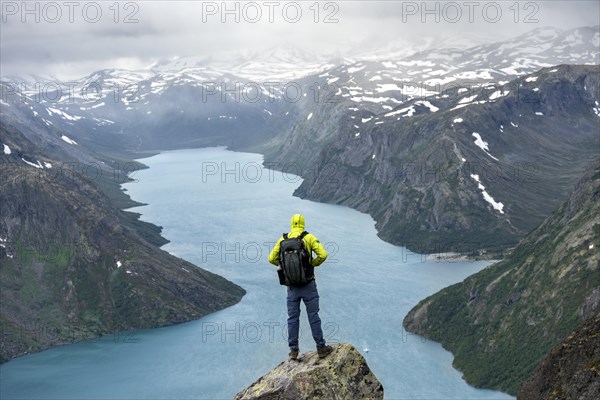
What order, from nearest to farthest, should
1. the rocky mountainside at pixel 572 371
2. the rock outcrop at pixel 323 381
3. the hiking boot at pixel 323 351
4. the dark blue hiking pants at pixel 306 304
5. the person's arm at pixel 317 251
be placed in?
the rocky mountainside at pixel 572 371 → the rock outcrop at pixel 323 381 → the hiking boot at pixel 323 351 → the person's arm at pixel 317 251 → the dark blue hiking pants at pixel 306 304

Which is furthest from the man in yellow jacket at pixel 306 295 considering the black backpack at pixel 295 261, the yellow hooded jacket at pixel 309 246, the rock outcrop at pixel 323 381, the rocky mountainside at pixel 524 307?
the rocky mountainside at pixel 524 307

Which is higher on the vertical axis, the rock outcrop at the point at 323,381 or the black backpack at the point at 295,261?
the black backpack at the point at 295,261

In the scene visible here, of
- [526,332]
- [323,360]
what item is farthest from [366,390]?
[526,332]

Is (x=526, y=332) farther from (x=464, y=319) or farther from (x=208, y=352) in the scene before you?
(x=208, y=352)

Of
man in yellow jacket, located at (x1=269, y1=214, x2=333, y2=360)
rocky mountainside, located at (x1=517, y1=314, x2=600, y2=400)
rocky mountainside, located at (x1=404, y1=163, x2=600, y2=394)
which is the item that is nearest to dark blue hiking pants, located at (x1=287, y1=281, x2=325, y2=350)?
man in yellow jacket, located at (x1=269, y1=214, x2=333, y2=360)

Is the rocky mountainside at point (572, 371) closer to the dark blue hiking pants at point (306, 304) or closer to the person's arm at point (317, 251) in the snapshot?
the dark blue hiking pants at point (306, 304)

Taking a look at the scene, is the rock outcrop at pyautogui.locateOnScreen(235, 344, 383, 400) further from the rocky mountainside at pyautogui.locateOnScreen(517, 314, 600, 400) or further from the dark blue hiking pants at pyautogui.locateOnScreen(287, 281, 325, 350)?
the rocky mountainside at pyautogui.locateOnScreen(517, 314, 600, 400)

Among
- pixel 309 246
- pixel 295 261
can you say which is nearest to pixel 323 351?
pixel 295 261
